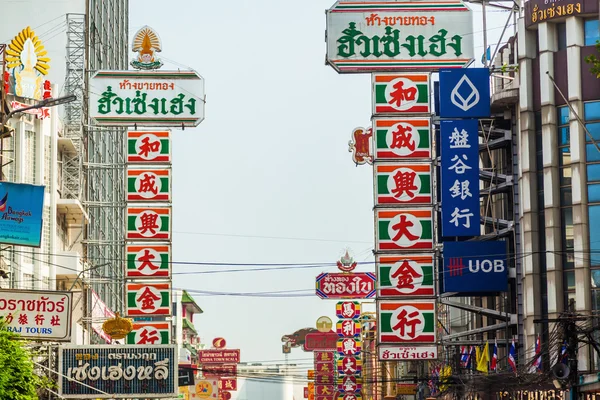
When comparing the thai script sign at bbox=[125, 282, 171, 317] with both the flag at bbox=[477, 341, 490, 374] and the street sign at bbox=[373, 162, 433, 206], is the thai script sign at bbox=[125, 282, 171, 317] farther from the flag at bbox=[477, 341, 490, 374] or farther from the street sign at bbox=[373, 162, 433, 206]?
the flag at bbox=[477, 341, 490, 374]

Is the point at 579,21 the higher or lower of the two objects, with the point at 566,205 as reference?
higher

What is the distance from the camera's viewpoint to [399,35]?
177 feet

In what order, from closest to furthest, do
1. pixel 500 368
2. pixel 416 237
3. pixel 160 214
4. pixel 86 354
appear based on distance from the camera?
pixel 86 354 → pixel 416 237 → pixel 160 214 → pixel 500 368

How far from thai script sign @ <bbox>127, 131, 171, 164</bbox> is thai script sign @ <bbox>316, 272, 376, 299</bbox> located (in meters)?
47.0

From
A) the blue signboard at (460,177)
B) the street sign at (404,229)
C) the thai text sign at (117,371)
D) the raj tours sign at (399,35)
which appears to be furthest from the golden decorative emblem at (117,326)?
the blue signboard at (460,177)

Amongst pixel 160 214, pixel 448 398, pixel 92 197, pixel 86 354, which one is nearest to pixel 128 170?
pixel 160 214

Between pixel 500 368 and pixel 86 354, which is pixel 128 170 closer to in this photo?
pixel 86 354

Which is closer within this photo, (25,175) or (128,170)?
(128,170)

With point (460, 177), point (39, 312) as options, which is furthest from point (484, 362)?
point (39, 312)

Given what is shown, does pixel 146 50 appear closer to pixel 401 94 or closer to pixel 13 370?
pixel 401 94

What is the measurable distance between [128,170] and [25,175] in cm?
1020

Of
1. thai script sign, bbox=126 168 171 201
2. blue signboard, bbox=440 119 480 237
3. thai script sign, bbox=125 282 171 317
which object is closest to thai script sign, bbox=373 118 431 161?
blue signboard, bbox=440 119 480 237

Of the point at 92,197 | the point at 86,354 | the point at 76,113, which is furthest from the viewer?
the point at 92,197

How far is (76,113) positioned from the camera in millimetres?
81312
